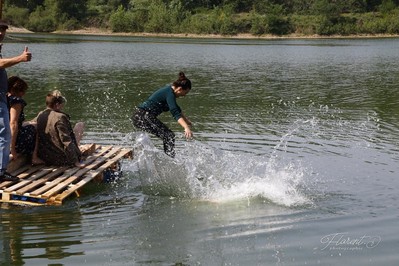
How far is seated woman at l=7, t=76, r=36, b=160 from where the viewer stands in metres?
9.75

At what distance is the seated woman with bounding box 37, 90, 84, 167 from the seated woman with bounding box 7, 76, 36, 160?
5.8 inches

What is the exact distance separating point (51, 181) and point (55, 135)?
2.58 feet

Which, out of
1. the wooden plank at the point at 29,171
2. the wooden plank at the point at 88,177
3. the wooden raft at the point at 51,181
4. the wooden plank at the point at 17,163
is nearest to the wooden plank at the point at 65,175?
the wooden raft at the point at 51,181

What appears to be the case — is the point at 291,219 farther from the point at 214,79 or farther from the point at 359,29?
the point at 359,29

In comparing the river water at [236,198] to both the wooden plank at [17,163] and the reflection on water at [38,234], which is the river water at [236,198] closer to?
the reflection on water at [38,234]

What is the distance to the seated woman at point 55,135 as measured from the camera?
9.99 meters

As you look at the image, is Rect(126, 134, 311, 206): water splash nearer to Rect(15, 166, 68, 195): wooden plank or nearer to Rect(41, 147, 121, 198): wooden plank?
Rect(41, 147, 121, 198): wooden plank

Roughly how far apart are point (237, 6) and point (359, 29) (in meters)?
26.6

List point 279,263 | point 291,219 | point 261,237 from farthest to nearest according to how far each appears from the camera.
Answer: point 291,219
point 261,237
point 279,263

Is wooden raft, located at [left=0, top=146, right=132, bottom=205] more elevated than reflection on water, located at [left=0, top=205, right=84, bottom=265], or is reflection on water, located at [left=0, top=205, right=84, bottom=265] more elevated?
wooden raft, located at [left=0, top=146, right=132, bottom=205]

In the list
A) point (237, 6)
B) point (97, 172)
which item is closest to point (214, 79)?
point (97, 172)

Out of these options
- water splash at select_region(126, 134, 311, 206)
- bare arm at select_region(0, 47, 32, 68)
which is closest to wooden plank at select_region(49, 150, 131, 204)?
water splash at select_region(126, 134, 311, 206)

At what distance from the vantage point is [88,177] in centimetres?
988

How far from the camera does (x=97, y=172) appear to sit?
10156 millimetres
